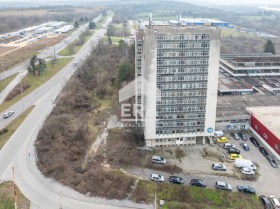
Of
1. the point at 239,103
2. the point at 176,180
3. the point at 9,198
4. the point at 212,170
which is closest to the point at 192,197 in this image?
the point at 176,180

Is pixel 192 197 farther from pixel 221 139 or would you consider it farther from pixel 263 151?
pixel 263 151

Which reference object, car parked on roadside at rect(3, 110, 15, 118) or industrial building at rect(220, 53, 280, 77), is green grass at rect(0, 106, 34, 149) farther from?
industrial building at rect(220, 53, 280, 77)

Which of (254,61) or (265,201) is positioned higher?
(254,61)

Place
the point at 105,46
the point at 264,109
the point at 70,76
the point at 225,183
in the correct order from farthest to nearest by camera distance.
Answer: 1. the point at 105,46
2. the point at 70,76
3. the point at 264,109
4. the point at 225,183

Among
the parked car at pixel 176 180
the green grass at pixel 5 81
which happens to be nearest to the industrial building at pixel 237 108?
the parked car at pixel 176 180

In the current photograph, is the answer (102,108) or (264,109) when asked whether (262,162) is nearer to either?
(264,109)

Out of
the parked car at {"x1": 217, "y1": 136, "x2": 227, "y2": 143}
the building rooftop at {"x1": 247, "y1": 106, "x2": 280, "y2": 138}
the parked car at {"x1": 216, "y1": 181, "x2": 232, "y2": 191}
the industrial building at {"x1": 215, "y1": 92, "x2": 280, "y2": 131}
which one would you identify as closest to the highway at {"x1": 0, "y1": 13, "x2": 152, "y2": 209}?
the parked car at {"x1": 216, "y1": 181, "x2": 232, "y2": 191}

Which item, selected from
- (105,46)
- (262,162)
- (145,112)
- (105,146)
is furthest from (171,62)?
(105,46)
